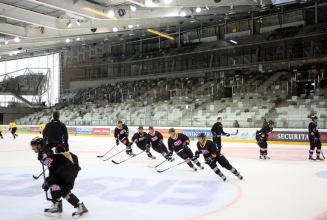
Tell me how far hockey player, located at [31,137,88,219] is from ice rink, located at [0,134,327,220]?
19cm

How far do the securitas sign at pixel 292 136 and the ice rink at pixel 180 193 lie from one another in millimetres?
7010

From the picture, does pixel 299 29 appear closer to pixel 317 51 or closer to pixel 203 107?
pixel 317 51

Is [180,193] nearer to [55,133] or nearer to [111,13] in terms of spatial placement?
[55,133]

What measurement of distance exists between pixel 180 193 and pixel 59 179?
2.36 meters

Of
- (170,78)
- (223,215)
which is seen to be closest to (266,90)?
(170,78)

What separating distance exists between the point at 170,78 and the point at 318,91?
14.8 meters

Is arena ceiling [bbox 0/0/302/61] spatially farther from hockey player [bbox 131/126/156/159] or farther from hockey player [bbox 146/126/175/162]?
hockey player [bbox 146/126/175/162]

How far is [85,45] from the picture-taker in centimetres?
3391

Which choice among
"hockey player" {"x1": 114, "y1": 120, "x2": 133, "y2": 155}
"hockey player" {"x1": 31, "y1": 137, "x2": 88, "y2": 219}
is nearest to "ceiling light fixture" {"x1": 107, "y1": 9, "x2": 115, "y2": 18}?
"hockey player" {"x1": 114, "y1": 120, "x2": 133, "y2": 155}

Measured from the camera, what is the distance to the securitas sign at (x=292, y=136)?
Result: 15323mm

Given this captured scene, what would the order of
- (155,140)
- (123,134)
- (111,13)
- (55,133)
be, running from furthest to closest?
(111,13)
(123,134)
(155,140)
(55,133)

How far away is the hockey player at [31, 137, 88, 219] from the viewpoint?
167 inches

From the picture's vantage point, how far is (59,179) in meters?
4.33

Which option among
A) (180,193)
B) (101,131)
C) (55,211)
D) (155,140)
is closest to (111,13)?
(101,131)
